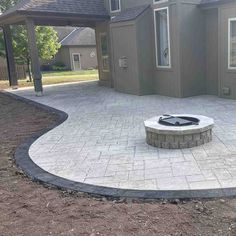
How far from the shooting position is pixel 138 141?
5922 millimetres

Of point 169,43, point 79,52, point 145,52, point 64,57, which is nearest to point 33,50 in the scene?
point 145,52

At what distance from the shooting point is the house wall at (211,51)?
985 cm

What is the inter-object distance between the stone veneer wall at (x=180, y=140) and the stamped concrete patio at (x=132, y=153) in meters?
0.12

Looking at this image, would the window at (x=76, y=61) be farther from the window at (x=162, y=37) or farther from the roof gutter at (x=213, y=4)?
the roof gutter at (x=213, y=4)

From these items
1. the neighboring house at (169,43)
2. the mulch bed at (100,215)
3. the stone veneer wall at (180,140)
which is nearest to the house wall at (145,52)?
the neighboring house at (169,43)

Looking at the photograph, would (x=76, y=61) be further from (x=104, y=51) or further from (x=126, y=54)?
(x=126, y=54)

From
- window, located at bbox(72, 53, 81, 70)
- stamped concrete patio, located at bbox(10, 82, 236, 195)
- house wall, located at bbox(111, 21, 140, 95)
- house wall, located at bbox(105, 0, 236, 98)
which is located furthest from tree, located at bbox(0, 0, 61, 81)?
window, located at bbox(72, 53, 81, 70)

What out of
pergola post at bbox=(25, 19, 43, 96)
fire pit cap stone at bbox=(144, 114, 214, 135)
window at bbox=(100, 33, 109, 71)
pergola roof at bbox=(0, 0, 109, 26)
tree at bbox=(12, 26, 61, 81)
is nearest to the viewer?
fire pit cap stone at bbox=(144, 114, 214, 135)

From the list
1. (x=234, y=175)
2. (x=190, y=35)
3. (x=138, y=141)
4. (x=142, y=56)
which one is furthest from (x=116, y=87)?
(x=234, y=175)

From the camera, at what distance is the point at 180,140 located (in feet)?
17.2

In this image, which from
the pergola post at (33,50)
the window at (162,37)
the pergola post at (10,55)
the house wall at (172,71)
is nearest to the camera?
the house wall at (172,71)

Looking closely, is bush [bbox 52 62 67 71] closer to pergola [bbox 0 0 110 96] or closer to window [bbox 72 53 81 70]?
window [bbox 72 53 81 70]

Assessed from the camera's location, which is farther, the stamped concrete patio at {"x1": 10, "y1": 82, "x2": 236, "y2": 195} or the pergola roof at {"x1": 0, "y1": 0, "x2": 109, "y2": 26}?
the pergola roof at {"x1": 0, "y1": 0, "x2": 109, "y2": 26}

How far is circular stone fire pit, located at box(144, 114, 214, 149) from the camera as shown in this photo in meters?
5.20
